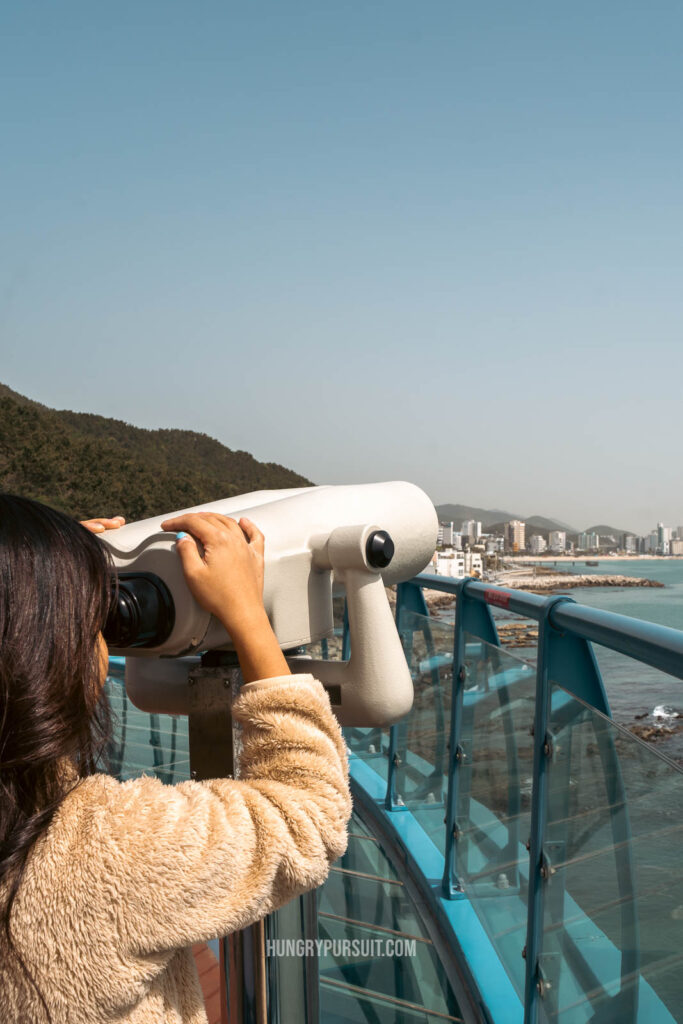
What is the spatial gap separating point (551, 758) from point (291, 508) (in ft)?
2.39

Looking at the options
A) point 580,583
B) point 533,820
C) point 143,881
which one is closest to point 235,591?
point 143,881

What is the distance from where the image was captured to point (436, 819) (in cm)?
260

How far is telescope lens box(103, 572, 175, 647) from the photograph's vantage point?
93 cm

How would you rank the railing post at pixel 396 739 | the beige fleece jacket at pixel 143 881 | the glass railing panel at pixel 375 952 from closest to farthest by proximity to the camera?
the beige fleece jacket at pixel 143 881 → the glass railing panel at pixel 375 952 → the railing post at pixel 396 739

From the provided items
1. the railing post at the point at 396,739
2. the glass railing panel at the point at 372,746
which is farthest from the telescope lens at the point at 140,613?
the glass railing panel at the point at 372,746

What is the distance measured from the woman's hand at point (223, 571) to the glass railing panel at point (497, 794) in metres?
0.95

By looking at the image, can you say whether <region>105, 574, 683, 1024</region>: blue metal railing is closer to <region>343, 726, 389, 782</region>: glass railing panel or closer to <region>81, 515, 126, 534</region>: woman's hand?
<region>343, 726, 389, 782</region>: glass railing panel

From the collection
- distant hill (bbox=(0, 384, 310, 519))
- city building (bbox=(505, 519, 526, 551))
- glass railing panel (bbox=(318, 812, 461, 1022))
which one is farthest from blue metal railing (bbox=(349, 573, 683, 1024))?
distant hill (bbox=(0, 384, 310, 519))

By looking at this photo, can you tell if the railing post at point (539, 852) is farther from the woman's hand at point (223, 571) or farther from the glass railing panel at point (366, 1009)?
the woman's hand at point (223, 571)

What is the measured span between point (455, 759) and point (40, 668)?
1731 millimetres

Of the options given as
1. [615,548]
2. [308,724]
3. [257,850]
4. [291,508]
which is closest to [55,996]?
[257,850]

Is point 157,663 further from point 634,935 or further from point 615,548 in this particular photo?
point 615,548

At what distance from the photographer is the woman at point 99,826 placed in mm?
772

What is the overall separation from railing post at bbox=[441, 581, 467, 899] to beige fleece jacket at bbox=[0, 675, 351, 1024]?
→ 150 cm
